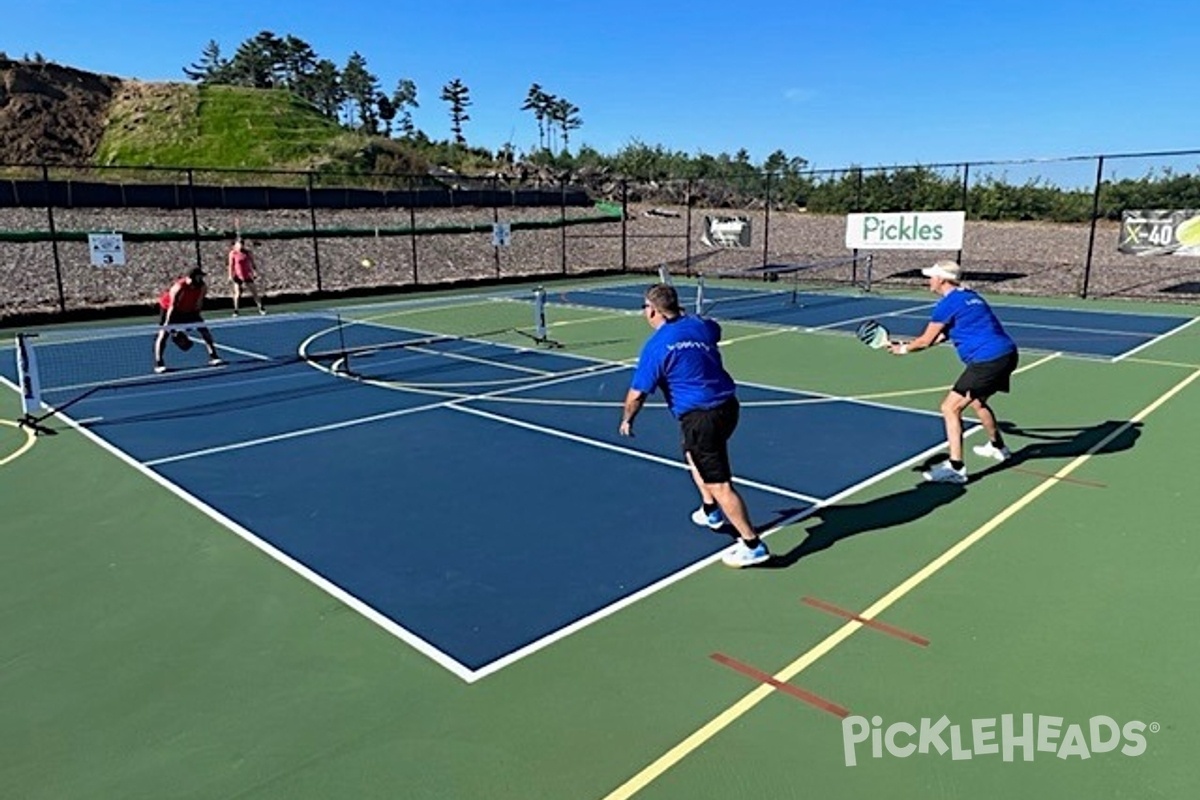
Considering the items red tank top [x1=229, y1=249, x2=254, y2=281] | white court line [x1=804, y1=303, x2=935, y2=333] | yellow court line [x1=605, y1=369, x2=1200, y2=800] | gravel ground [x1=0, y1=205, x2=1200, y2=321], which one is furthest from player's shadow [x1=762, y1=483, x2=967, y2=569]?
gravel ground [x1=0, y1=205, x2=1200, y2=321]

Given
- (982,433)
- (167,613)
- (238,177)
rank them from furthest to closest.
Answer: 1. (238,177)
2. (982,433)
3. (167,613)

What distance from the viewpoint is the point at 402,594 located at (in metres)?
5.18

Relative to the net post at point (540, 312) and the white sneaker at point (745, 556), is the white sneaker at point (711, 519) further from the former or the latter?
the net post at point (540, 312)

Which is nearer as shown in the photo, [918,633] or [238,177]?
[918,633]

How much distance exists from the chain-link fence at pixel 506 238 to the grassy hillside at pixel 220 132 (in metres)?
17.0

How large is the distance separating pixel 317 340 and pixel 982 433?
1189cm

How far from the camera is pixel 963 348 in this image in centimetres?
717

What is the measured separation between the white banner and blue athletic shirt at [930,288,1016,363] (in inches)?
650

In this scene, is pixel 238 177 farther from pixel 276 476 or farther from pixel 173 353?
pixel 276 476

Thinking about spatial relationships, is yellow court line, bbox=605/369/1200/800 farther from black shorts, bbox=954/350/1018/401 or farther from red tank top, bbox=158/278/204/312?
red tank top, bbox=158/278/204/312

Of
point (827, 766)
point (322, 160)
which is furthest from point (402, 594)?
point (322, 160)

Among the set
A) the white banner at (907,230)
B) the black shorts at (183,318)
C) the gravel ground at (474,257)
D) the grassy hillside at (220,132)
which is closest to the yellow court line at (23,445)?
the black shorts at (183,318)

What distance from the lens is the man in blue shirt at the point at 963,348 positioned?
23.0 feet

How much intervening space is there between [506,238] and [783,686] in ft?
73.7
